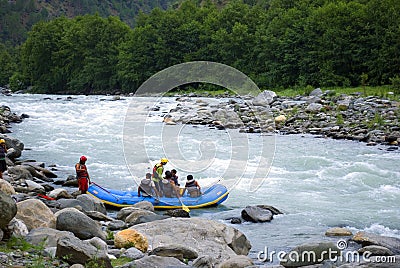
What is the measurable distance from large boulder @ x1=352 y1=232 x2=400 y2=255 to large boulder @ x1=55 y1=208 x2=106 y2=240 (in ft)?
14.1

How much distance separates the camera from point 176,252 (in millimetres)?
6953

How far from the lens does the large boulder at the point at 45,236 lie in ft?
21.4

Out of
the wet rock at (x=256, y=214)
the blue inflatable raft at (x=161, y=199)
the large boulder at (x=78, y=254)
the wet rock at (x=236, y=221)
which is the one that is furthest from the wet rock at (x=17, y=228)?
the wet rock at (x=256, y=214)

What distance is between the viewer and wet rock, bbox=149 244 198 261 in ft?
22.4

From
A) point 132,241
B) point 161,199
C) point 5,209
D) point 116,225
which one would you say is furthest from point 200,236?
point 161,199

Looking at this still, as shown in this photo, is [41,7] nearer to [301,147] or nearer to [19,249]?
[301,147]

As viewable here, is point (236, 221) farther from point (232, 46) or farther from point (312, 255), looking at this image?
point (232, 46)

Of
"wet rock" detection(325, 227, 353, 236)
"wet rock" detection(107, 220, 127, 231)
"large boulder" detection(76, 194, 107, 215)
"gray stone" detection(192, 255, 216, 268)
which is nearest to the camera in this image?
"gray stone" detection(192, 255, 216, 268)

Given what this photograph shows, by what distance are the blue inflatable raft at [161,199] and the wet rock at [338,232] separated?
2.98m

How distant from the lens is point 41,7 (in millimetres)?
145375

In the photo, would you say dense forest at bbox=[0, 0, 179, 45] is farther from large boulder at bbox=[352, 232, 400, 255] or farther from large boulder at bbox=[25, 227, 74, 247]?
large boulder at bbox=[25, 227, 74, 247]

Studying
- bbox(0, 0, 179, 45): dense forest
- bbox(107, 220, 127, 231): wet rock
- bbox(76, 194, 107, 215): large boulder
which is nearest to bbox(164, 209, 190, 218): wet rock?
bbox(76, 194, 107, 215): large boulder

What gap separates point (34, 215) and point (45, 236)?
1030mm

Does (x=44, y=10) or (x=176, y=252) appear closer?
(x=176, y=252)
